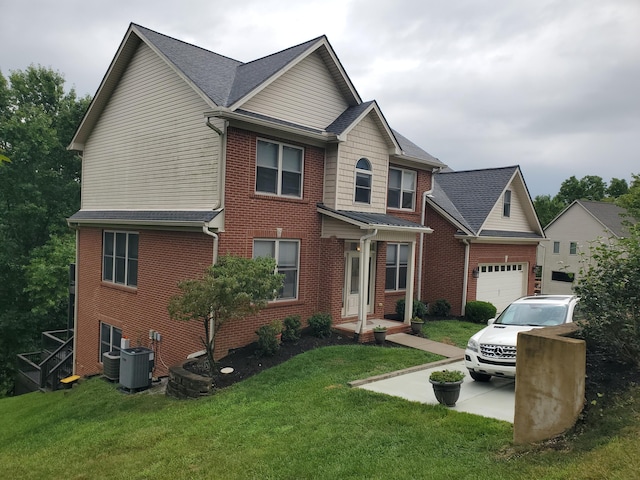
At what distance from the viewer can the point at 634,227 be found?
22.5ft

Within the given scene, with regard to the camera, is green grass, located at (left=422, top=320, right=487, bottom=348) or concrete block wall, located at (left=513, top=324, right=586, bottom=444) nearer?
concrete block wall, located at (left=513, top=324, right=586, bottom=444)

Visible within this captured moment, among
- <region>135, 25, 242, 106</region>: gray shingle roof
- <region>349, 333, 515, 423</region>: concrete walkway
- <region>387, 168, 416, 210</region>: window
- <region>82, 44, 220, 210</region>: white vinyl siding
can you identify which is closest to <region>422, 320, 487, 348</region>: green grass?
<region>349, 333, 515, 423</region>: concrete walkway

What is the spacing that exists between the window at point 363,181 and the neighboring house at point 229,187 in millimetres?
42

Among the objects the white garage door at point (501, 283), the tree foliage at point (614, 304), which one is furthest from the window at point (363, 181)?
the tree foliage at point (614, 304)

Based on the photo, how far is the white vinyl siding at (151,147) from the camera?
42.6 feet

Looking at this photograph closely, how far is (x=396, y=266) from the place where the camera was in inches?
696

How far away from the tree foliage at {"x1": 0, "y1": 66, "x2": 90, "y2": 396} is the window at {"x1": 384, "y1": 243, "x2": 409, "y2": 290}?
1707 centimetres

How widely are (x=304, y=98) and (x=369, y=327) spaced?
23.3 ft

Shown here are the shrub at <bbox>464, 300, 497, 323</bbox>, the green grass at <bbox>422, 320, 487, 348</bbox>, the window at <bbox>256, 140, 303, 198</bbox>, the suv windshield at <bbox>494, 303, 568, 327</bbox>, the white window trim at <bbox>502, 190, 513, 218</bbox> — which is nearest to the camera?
the suv windshield at <bbox>494, 303, 568, 327</bbox>

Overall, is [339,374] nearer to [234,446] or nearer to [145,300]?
[234,446]

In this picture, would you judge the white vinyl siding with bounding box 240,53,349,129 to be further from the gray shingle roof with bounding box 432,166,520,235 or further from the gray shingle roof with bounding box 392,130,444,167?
the gray shingle roof with bounding box 432,166,520,235

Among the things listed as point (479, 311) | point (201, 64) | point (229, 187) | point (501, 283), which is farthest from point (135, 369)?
point (501, 283)

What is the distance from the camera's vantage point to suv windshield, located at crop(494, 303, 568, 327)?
1005cm

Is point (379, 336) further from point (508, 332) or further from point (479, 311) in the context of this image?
point (479, 311)
